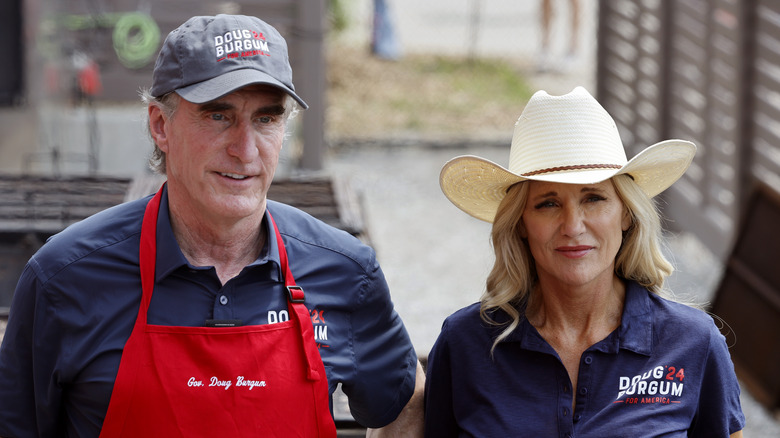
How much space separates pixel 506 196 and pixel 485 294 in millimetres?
262

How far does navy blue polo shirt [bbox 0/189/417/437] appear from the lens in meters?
2.13

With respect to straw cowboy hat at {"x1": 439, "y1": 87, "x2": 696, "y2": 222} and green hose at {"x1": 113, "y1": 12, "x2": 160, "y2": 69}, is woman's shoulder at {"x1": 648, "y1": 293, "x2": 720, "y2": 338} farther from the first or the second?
green hose at {"x1": 113, "y1": 12, "x2": 160, "y2": 69}

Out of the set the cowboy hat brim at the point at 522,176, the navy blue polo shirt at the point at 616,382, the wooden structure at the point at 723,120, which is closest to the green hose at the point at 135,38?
the wooden structure at the point at 723,120

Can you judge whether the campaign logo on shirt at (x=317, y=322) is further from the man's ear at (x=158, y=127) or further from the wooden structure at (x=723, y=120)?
the wooden structure at (x=723, y=120)

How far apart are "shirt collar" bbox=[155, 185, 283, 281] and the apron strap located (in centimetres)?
2

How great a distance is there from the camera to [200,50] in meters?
2.12

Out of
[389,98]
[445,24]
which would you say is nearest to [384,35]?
[389,98]

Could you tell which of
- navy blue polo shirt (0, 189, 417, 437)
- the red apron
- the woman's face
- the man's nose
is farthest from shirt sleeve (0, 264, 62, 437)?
the woman's face

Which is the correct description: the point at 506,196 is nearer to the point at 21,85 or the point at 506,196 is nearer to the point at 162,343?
the point at 162,343

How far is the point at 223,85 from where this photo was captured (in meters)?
2.08

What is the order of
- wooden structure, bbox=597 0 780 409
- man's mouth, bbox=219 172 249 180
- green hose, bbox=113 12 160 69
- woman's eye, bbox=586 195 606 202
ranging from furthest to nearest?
green hose, bbox=113 12 160 69, wooden structure, bbox=597 0 780 409, woman's eye, bbox=586 195 606 202, man's mouth, bbox=219 172 249 180

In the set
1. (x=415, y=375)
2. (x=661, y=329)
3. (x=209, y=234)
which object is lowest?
(x=415, y=375)

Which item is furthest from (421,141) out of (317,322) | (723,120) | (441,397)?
(317,322)

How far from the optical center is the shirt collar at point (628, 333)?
2.36 m
